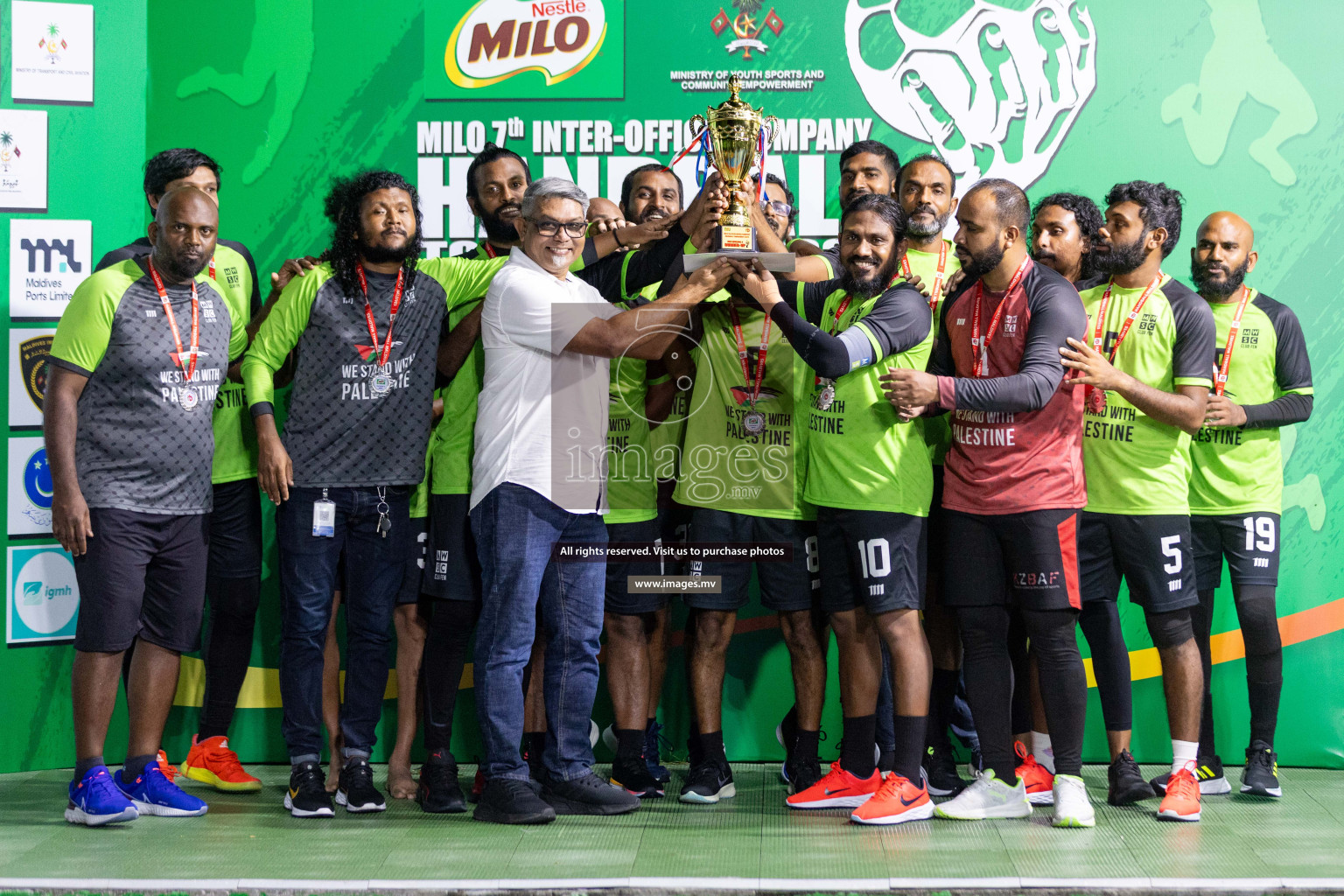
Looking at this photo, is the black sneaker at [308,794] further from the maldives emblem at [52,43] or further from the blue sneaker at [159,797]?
the maldives emblem at [52,43]

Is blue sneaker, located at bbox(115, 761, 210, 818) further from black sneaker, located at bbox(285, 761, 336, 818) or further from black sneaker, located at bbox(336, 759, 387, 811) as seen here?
black sneaker, located at bbox(336, 759, 387, 811)

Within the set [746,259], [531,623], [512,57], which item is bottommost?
[531,623]

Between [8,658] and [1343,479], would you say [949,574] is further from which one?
[8,658]

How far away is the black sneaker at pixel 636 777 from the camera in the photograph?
4223 millimetres

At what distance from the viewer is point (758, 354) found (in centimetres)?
415

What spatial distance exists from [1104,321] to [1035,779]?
1592 mm

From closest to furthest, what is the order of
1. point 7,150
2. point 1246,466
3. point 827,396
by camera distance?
point 827,396, point 1246,466, point 7,150

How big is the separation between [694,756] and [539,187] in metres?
2.03

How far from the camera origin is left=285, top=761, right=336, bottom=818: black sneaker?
3982 mm

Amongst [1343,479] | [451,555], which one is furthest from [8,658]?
[1343,479]

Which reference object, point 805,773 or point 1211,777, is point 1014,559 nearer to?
point 805,773

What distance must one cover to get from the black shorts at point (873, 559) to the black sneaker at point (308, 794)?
179cm

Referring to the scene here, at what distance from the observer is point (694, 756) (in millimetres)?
4301

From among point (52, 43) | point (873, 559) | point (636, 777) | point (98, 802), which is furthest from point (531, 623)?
point (52, 43)
